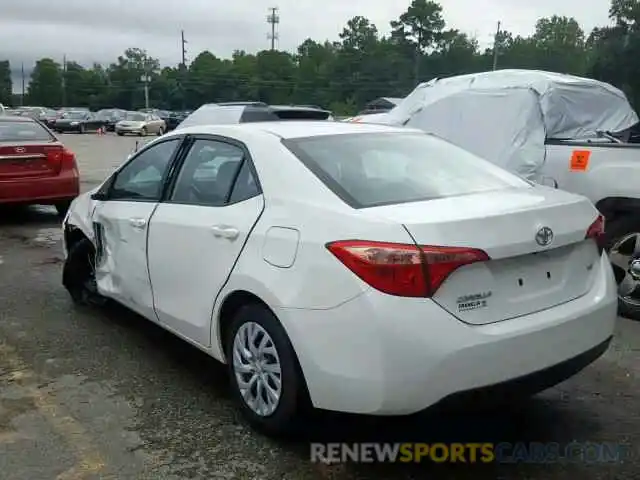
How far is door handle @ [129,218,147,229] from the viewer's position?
4.32 meters

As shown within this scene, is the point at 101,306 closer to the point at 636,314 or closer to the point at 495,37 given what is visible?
the point at 636,314

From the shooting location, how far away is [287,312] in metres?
3.12

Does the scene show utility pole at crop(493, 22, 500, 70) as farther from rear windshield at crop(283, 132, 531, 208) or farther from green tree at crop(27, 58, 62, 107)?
green tree at crop(27, 58, 62, 107)

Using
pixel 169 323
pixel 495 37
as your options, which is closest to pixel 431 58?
pixel 495 37

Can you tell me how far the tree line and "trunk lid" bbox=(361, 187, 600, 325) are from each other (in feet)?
138

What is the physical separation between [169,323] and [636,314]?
3433mm

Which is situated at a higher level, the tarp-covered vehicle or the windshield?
the tarp-covered vehicle

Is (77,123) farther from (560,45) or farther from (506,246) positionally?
(506,246)

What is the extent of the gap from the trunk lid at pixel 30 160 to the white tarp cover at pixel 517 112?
4.66 meters

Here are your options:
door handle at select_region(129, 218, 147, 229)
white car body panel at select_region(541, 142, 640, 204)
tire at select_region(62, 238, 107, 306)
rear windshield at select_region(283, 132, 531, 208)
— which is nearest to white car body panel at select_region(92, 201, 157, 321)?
door handle at select_region(129, 218, 147, 229)

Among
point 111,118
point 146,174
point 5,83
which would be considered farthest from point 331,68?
point 146,174

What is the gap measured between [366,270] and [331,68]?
250 feet

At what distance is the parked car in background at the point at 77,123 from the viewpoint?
4091 cm

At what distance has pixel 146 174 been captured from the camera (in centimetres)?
468
